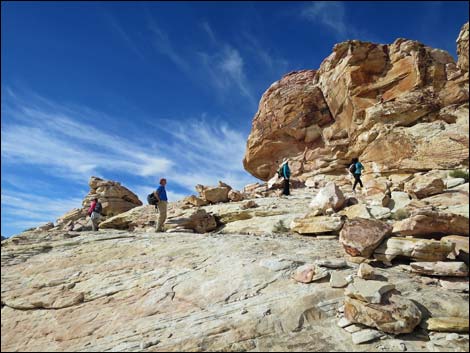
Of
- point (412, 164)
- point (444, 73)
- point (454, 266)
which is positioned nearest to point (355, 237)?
point (454, 266)

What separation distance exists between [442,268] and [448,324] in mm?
2535

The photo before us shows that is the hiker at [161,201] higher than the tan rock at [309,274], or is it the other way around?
the hiker at [161,201]

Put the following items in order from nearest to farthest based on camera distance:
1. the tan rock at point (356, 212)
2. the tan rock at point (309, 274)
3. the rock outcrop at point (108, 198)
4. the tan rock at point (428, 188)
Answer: the tan rock at point (309, 274) < the tan rock at point (356, 212) < the tan rock at point (428, 188) < the rock outcrop at point (108, 198)

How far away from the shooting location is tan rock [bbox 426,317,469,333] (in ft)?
22.6

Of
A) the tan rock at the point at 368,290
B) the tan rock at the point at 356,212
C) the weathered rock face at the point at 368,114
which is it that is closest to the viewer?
the tan rock at the point at 368,290

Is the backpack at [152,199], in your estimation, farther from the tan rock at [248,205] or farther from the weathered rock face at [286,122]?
the weathered rock face at [286,122]

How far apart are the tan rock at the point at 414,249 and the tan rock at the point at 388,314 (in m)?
3.02

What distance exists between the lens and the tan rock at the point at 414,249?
955cm

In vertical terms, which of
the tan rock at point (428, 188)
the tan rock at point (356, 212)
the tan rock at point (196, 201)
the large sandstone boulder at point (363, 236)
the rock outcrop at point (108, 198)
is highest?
the rock outcrop at point (108, 198)

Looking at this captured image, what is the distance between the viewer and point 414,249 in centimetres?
1005

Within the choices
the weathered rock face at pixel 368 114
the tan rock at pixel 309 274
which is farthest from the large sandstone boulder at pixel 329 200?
the weathered rock face at pixel 368 114

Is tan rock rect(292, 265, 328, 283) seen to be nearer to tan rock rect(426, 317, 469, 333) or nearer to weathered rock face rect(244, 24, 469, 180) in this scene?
tan rock rect(426, 317, 469, 333)

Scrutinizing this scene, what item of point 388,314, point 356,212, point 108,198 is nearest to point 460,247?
point 388,314

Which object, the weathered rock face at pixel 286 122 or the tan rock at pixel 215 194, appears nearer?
the tan rock at pixel 215 194
